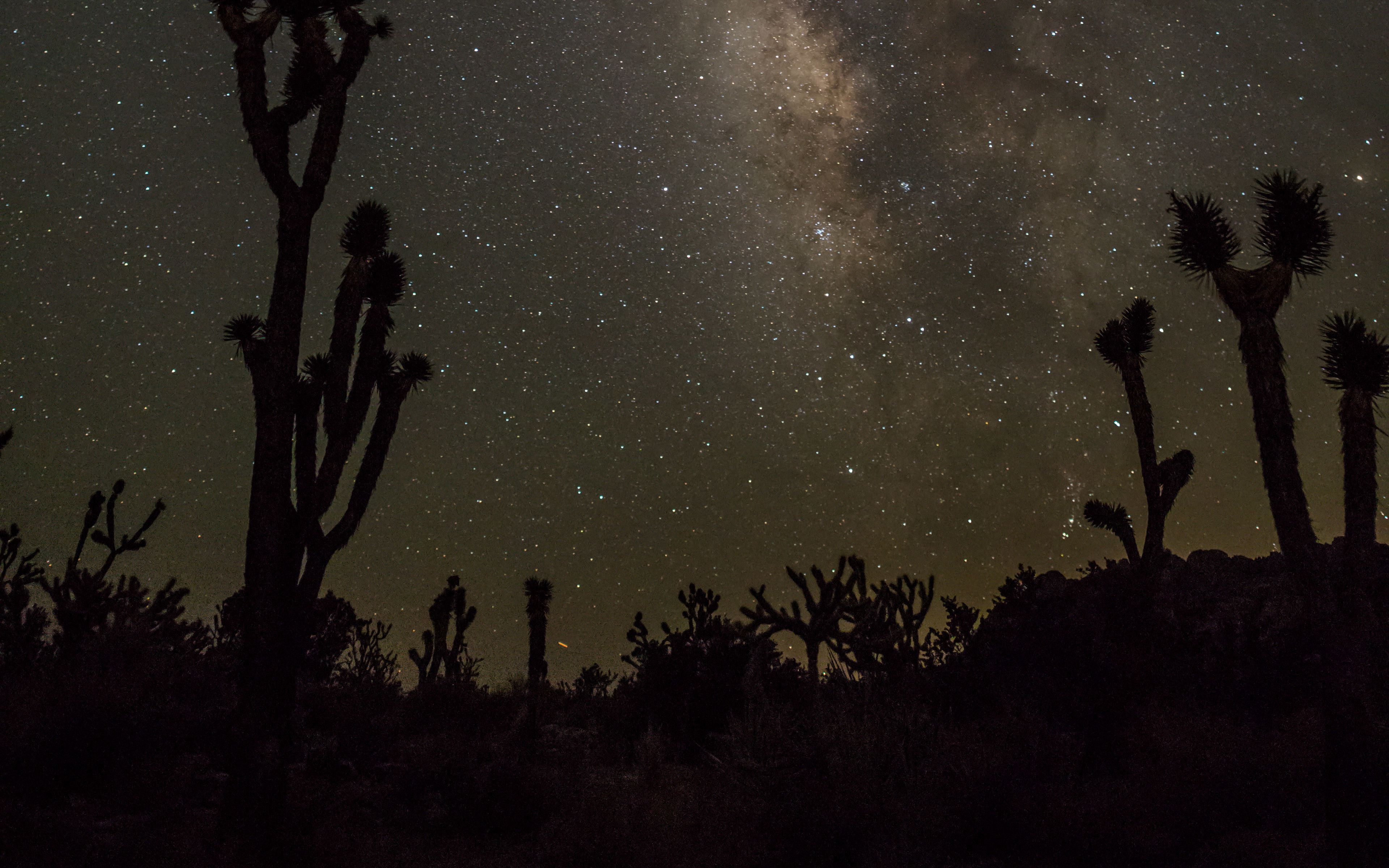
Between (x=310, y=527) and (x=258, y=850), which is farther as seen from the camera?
(x=310, y=527)

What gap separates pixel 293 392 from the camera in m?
8.07

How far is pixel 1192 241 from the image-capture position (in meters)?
9.78

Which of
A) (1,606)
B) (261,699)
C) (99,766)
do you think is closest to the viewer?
(261,699)

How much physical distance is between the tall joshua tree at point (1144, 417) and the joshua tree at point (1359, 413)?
5.36m

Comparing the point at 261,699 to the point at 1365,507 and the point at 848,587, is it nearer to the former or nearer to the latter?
the point at 848,587

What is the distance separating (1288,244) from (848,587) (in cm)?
939

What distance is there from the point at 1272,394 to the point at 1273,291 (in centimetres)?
129

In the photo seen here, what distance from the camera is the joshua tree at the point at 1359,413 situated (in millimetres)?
9531

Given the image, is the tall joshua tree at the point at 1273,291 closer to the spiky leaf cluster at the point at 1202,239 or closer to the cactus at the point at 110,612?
the spiky leaf cluster at the point at 1202,239

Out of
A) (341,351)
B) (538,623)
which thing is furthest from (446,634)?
(341,351)

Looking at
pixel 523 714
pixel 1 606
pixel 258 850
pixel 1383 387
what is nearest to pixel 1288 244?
pixel 1383 387

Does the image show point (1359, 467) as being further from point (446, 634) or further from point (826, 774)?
point (446, 634)

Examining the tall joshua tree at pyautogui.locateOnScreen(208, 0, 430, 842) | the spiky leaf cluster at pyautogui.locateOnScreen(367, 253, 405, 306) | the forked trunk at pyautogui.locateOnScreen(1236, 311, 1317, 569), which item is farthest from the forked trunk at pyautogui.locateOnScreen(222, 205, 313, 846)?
the forked trunk at pyautogui.locateOnScreen(1236, 311, 1317, 569)

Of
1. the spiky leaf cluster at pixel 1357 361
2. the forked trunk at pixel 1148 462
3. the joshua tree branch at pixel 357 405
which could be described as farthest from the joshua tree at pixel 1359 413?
the joshua tree branch at pixel 357 405
